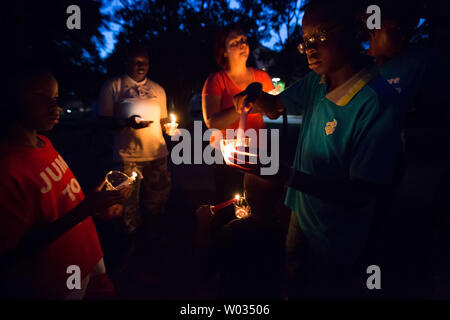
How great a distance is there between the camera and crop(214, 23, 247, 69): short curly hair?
9.88 feet

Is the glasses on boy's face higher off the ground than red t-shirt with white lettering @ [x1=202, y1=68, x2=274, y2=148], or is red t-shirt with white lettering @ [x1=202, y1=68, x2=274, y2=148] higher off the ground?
the glasses on boy's face

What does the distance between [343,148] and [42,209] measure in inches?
85.6

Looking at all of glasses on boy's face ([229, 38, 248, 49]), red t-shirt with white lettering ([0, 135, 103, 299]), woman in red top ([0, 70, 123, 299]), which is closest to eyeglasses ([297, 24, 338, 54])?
glasses on boy's face ([229, 38, 248, 49])

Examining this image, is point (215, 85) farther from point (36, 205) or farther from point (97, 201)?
point (36, 205)

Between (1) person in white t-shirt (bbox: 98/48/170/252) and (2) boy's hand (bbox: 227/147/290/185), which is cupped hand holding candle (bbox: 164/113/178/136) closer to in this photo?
(1) person in white t-shirt (bbox: 98/48/170/252)

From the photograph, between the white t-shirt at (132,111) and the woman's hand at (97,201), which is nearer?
the woman's hand at (97,201)

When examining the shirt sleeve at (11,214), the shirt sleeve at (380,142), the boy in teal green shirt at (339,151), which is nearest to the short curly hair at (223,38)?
the boy in teal green shirt at (339,151)

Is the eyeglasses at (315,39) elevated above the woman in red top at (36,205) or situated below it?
above

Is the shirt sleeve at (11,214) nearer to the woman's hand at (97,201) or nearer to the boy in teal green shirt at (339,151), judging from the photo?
the woman's hand at (97,201)

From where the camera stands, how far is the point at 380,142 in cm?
136

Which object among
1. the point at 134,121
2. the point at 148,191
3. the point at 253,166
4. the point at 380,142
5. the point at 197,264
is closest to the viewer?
the point at 380,142

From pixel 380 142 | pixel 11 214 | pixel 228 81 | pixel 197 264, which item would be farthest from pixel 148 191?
pixel 380 142

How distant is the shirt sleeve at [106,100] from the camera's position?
12.0ft

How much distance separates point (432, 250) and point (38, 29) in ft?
39.4
